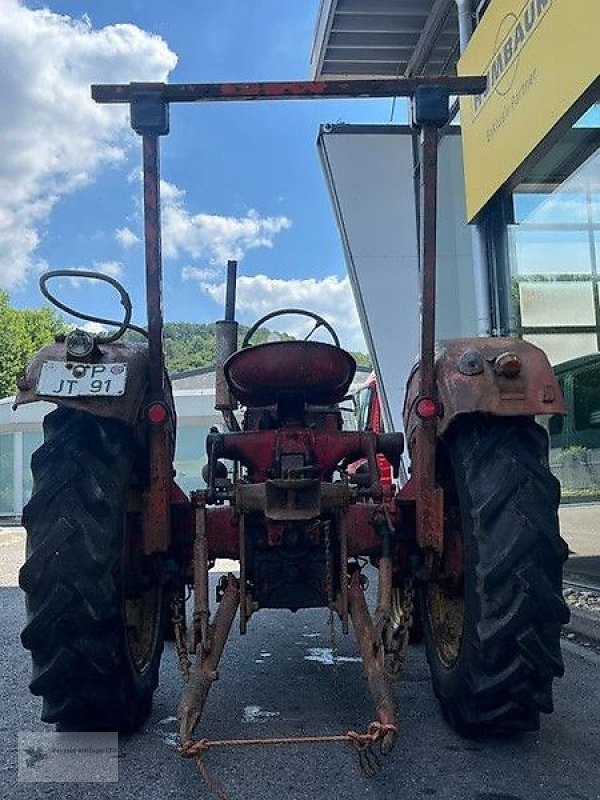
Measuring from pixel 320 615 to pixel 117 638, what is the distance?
347 centimetres

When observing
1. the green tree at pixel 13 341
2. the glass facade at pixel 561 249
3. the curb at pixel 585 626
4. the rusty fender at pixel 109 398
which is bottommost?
the curb at pixel 585 626

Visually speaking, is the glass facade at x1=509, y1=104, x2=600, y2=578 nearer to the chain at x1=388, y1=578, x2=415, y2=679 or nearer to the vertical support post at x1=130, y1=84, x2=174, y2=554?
the chain at x1=388, y1=578, x2=415, y2=679

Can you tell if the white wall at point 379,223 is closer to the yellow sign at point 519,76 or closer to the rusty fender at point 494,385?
the yellow sign at point 519,76

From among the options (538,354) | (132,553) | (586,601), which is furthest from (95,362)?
(586,601)

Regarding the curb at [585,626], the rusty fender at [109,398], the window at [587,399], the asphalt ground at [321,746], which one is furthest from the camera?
the window at [587,399]

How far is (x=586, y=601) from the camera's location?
646 centimetres

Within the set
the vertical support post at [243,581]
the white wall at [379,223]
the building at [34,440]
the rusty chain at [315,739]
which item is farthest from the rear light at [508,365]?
the building at [34,440]

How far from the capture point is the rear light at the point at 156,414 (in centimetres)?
342

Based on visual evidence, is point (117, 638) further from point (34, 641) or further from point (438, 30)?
point (438, 30)

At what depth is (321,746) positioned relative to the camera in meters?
3.25

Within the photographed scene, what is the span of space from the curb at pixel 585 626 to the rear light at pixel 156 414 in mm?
3227

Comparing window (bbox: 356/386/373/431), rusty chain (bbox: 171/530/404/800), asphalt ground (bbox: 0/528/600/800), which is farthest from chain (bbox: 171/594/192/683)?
window (bbox: 356/386/373/431)

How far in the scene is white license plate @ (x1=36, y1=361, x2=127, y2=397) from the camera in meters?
3.17

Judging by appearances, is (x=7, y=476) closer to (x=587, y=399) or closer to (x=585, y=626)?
(x=587, y=399)
